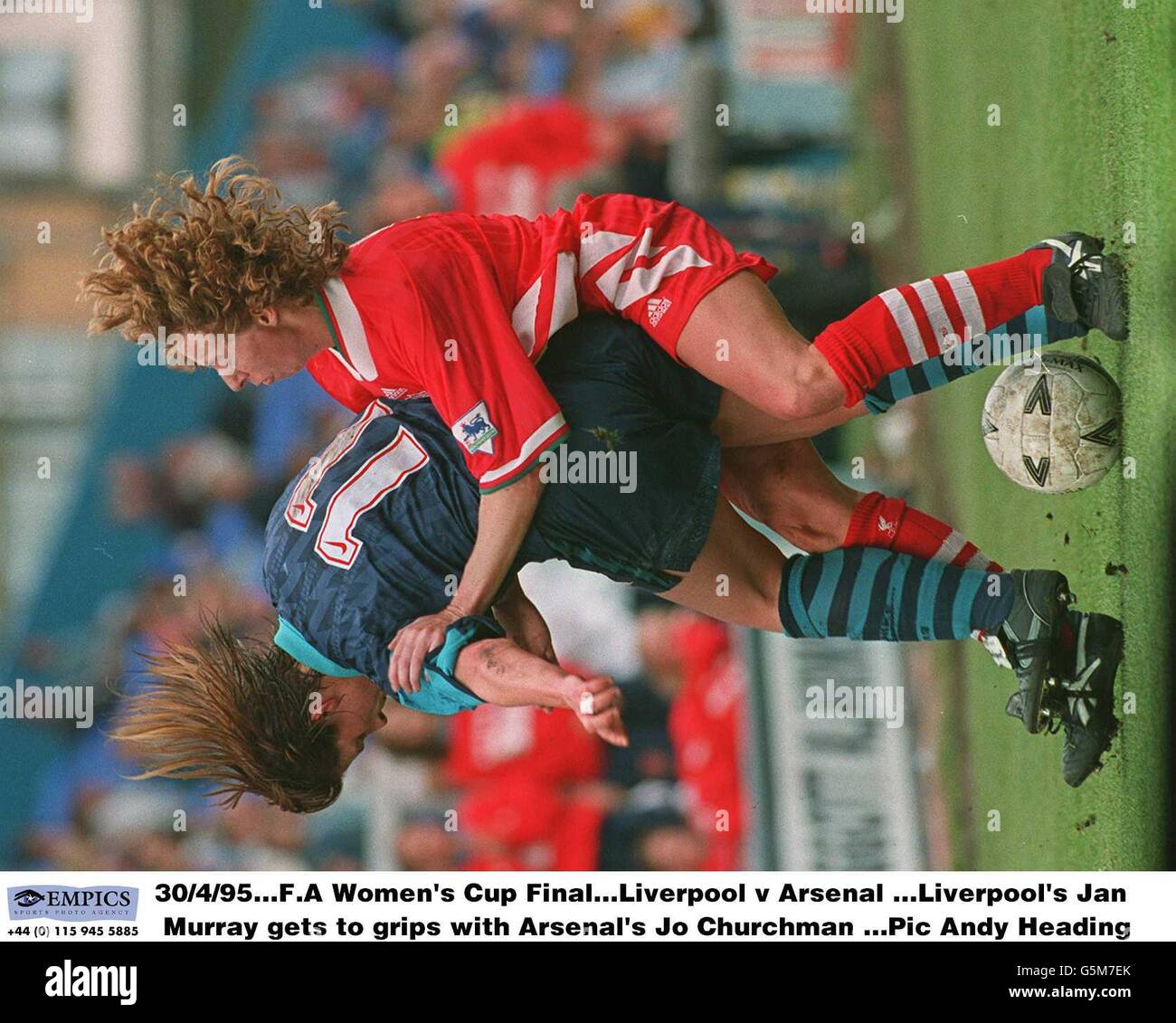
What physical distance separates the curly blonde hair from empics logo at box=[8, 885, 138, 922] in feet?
4.63

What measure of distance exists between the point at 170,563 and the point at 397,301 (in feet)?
7.58

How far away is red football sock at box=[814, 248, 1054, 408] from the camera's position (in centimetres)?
225

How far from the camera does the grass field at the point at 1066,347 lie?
8.13 ft

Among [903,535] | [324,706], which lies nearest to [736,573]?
[903,535]

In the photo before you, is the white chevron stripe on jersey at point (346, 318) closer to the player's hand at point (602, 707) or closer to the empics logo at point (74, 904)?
the player's hand at point (602, 707)

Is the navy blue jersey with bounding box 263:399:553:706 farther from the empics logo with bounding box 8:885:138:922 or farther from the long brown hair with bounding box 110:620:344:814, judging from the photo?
the empics logo with bounding box 8:885:138:922

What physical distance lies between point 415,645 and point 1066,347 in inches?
61.4

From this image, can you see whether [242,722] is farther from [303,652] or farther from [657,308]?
[657,308]

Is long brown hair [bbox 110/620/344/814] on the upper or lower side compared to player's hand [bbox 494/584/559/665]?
lower

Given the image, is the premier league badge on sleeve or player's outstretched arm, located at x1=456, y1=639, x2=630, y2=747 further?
the premier league badge on sleeve

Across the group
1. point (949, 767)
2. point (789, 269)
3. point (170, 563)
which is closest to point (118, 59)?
point (170, 563)
